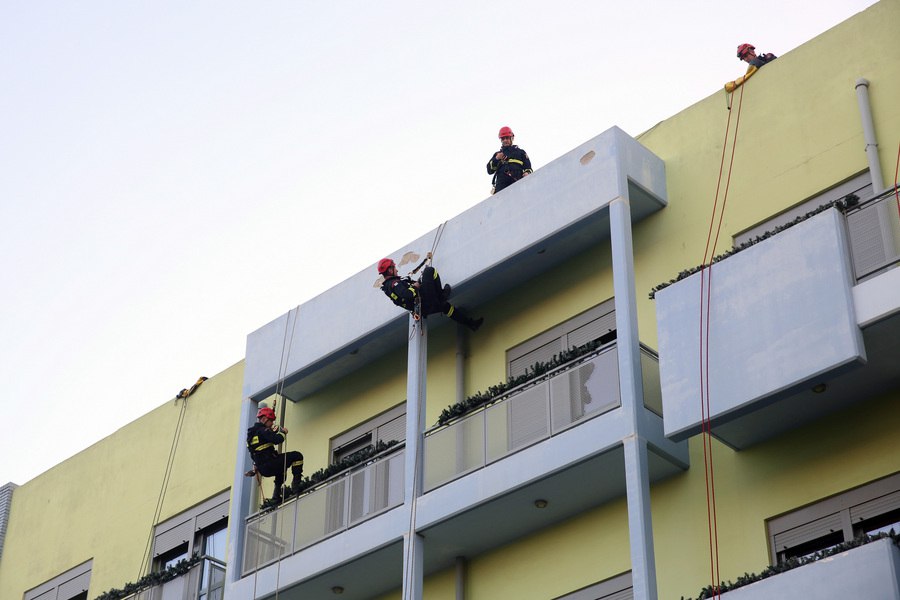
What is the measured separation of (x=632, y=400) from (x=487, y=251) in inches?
174

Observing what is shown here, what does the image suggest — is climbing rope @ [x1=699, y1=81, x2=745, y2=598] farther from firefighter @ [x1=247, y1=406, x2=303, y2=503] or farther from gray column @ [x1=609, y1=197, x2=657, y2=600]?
firefighter @ [x1=247, y1=406, x2=303, y2=503]

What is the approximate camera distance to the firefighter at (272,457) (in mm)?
23328

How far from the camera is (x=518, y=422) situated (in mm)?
19672

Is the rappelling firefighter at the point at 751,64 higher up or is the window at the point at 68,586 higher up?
the rappelling firefighter at the point at 751,64

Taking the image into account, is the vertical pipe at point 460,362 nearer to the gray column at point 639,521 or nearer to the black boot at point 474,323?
the black boot at point 474,323

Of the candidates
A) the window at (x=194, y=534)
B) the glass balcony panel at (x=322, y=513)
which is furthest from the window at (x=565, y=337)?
the window at (x=194, y=534)

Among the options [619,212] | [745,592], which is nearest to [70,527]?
[619,212]

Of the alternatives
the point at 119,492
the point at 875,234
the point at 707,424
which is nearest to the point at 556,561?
the point at 707,424

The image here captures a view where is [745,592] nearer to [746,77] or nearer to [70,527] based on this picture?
[746,77]

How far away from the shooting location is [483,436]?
2003 centimetres

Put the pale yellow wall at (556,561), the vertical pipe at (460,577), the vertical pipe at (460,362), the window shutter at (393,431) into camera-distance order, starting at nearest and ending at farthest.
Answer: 1. the pale yellow wall at (556,561)
2. the vertical pipe at (460,577)
3. the vertical pipe at (460,362)
4. the window shutter at (393,431)

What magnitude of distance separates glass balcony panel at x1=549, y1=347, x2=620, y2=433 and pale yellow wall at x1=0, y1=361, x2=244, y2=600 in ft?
28.6

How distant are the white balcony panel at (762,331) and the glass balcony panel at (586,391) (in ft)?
3.81

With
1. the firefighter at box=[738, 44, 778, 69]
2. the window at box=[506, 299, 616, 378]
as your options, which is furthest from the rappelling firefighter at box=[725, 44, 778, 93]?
the window at box=[506, 299, 616, 378]
